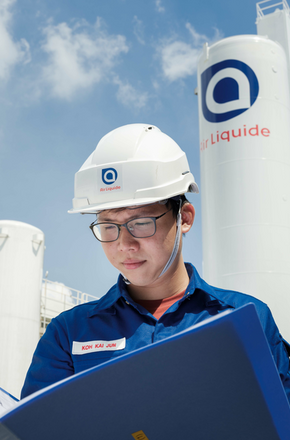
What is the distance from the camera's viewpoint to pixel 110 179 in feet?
6.11

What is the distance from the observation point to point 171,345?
3.02 feet

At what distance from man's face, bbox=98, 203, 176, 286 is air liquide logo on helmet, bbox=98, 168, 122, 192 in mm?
105

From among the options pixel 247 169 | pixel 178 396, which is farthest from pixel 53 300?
pixel 178 396

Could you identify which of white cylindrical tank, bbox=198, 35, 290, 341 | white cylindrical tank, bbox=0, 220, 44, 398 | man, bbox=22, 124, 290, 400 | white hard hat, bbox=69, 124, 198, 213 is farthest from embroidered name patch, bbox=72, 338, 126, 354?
white cylindrical tank, bbox=0, 220, 44, 398

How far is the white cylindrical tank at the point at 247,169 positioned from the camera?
21.4 ft

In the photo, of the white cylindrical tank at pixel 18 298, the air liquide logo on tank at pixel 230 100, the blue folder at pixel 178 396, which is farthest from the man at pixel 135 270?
the white cylindrical tank at pixel 18 298

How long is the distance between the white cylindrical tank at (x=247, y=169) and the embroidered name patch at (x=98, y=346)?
16.5 ft

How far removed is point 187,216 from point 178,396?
113 centimetres

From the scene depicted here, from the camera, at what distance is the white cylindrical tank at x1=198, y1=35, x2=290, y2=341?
651 centimetres

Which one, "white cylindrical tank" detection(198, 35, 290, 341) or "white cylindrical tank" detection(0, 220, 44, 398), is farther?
"white cylindrical tank" detection(0, 220, 44, 398)

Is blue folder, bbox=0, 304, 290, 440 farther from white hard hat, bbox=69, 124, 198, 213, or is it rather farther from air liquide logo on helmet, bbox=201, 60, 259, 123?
air liquide logo on helmet, bbox=201, 60, 259, 123

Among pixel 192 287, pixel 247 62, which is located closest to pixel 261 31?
pixel 247 62

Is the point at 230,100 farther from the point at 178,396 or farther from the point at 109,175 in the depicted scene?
the point at 178,396

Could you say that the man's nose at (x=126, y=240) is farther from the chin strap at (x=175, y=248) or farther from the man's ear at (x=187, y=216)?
the man's ear at (x=187, y=216)
